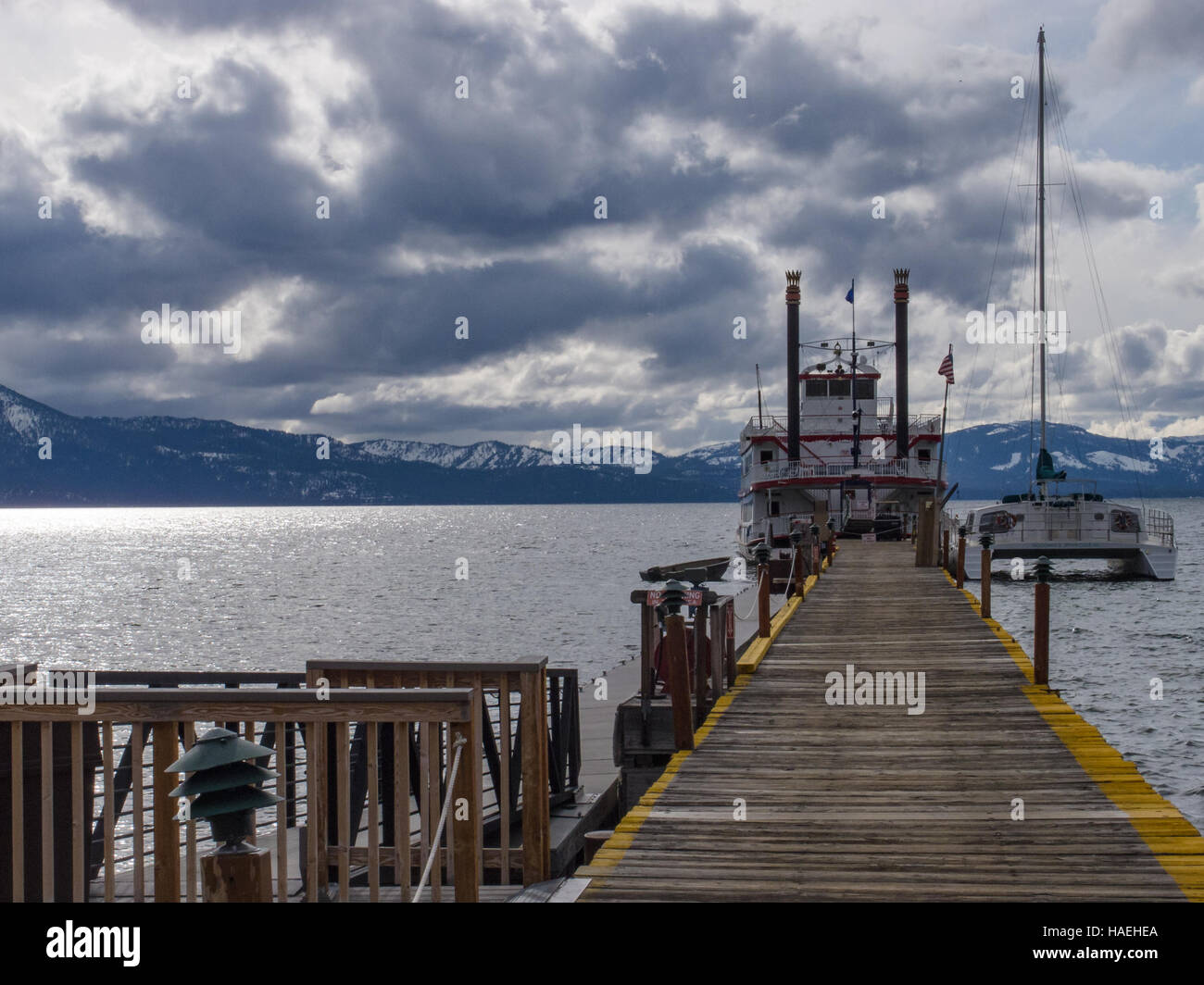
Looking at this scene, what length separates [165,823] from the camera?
540 cm

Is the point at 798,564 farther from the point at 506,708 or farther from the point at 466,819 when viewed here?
the point at 466,819

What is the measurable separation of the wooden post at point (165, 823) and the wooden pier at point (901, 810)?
215 cm

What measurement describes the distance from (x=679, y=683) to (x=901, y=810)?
89.3 inches

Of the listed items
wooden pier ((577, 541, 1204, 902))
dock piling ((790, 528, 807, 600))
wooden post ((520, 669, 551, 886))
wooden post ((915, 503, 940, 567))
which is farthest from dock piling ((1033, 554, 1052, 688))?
wooden post ((915, 503, 940, 567))

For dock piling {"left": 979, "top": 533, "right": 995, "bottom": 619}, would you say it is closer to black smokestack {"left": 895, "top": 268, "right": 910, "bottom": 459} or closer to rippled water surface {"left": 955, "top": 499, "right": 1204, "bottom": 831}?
rippled water surface {"left": 955, "top": 499, "right": 1204, "bottom": 831}

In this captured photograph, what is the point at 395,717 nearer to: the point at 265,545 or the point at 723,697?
the point at 723,697

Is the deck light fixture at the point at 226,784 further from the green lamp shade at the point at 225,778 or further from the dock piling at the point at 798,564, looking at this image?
the dock piling at the point at 798,564

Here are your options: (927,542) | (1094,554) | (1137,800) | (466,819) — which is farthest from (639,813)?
(1094,554)

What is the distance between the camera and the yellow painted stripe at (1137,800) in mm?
6359

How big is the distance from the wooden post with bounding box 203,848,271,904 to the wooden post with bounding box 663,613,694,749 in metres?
5.31

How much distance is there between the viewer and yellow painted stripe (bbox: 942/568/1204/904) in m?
6.36
